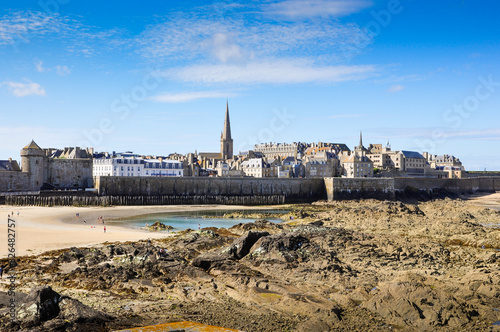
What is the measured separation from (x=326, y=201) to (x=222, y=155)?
56.8 metres

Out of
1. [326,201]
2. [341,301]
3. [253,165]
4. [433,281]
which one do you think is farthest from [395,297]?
[253,165]

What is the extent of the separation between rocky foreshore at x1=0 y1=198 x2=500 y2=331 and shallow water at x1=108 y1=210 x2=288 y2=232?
30.0 ft

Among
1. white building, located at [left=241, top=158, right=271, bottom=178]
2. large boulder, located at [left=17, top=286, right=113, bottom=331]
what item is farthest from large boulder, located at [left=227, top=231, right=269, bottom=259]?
white building, located at [left=241, top=158, right=271, bottom=178]

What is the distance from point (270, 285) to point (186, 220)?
22.2m

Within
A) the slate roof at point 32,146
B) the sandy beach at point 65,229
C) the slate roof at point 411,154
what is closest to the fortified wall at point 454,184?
the slate roof at point 411,154

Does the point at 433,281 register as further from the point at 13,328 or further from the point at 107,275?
the point at 13,328

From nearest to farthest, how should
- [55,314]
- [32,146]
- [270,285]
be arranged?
[55,314], [270,285], [32,146]

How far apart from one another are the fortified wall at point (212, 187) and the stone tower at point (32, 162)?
602 centimetres

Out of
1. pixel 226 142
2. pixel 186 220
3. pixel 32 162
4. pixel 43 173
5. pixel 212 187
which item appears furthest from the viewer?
pixel 226 142

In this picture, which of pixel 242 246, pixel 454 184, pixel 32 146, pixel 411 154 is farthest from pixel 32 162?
pixel 411 154

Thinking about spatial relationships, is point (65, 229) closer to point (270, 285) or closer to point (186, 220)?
point (186, 220)

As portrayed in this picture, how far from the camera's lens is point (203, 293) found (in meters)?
12.8

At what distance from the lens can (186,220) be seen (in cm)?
3472

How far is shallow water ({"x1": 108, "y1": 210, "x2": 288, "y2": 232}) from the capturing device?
31250mm
